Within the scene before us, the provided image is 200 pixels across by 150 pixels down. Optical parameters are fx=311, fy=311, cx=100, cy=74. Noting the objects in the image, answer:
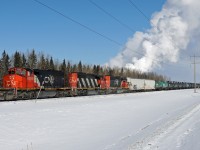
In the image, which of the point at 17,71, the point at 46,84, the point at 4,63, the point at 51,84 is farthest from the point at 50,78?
the point at 4,63

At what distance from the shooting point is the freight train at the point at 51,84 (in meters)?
30.7

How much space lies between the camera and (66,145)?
9.37 m

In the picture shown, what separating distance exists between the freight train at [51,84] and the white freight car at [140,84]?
737 cm

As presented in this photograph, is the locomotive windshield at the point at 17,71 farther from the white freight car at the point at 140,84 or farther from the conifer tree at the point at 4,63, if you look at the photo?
the conifer tree at the point at 4,63

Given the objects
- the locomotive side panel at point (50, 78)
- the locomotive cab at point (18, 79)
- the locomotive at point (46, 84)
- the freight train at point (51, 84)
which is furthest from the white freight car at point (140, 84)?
the locomotive cab at point (18, 79)

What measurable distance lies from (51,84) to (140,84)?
4648 cm

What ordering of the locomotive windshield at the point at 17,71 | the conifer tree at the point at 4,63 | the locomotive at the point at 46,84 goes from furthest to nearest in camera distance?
the conifer tree at the point at 4,63
the locomotive windshield at the point at 17,71
the locomotive at the point at 46,84

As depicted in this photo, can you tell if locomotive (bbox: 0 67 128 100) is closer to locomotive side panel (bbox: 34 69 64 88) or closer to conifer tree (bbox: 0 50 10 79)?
locomotive side panel (bbox: 34 69 64 88)

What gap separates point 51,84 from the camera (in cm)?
3747

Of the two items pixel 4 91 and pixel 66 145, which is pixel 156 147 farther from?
pixel 4 91

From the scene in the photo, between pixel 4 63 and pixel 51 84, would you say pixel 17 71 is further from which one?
pixel 4 63

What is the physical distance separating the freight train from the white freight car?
7372mm

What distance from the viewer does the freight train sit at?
3067 centimetres

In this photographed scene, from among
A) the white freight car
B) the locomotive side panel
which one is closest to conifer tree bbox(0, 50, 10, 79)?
the white freight car
